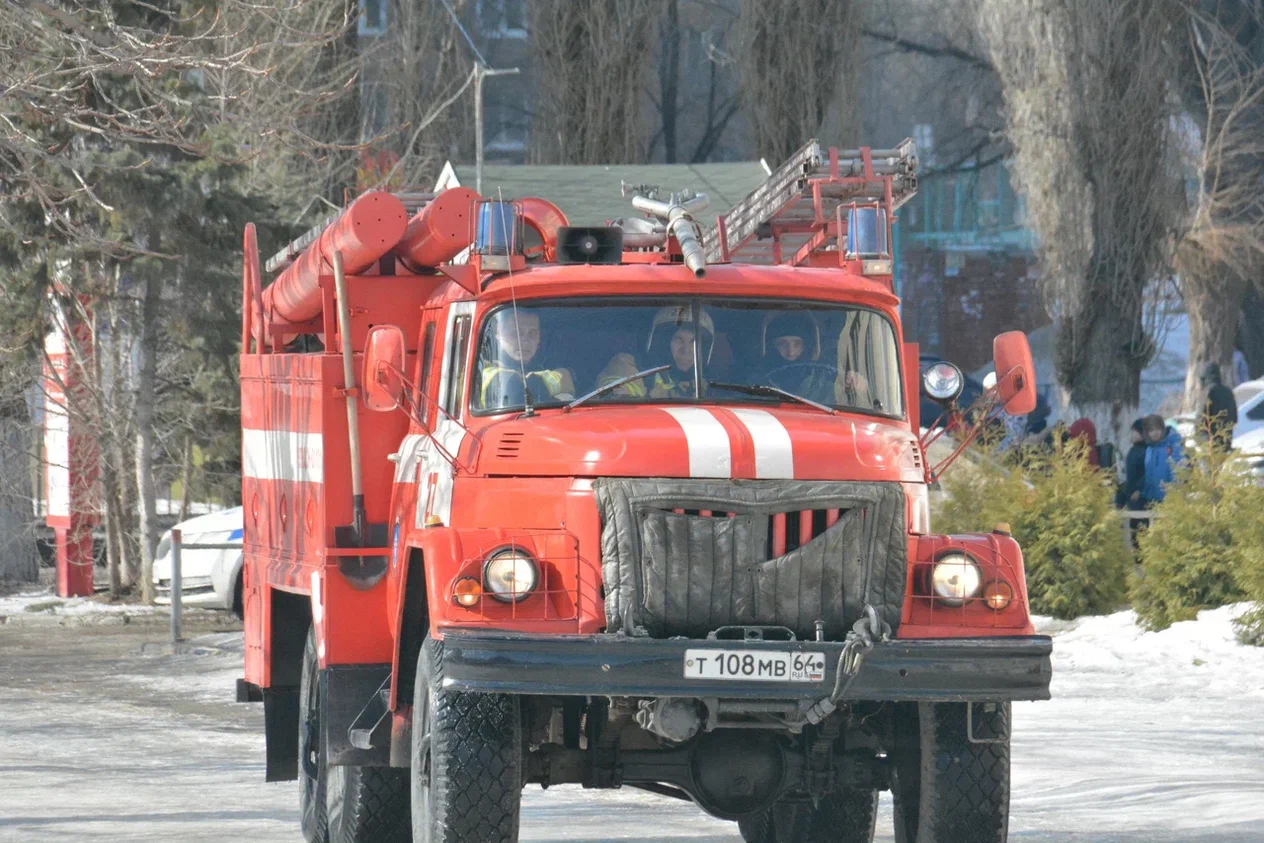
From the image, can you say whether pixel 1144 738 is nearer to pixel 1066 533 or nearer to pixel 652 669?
pixel 1066 533

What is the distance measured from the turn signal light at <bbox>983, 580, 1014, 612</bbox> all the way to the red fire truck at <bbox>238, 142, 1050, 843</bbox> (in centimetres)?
1

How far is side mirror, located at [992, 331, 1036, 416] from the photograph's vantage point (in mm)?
8297

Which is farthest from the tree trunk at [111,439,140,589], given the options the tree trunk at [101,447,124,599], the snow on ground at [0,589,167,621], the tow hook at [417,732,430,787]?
the tow hook at [417,732,430,787]

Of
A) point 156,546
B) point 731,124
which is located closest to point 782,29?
point 731,124

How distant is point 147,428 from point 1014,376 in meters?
15.9

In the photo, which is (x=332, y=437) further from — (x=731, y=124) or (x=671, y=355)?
(x=731, y=124)

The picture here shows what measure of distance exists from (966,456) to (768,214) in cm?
1025

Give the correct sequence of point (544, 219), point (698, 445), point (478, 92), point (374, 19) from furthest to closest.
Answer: point (374, 19) < point (478, 92) < point (544, 219) < point (698, 445)

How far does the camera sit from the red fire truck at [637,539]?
7.23 m

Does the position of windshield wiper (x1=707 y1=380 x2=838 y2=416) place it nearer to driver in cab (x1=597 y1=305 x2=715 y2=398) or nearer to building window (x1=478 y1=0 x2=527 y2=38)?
driver in cab (x1=597 y1=305 x2=715 y2=398)

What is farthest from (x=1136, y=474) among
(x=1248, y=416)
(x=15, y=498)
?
(x=1248, y=416)

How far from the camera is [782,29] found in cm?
3609

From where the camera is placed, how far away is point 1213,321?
3728 cm

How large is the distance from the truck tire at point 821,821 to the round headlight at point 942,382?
180 centimetres
